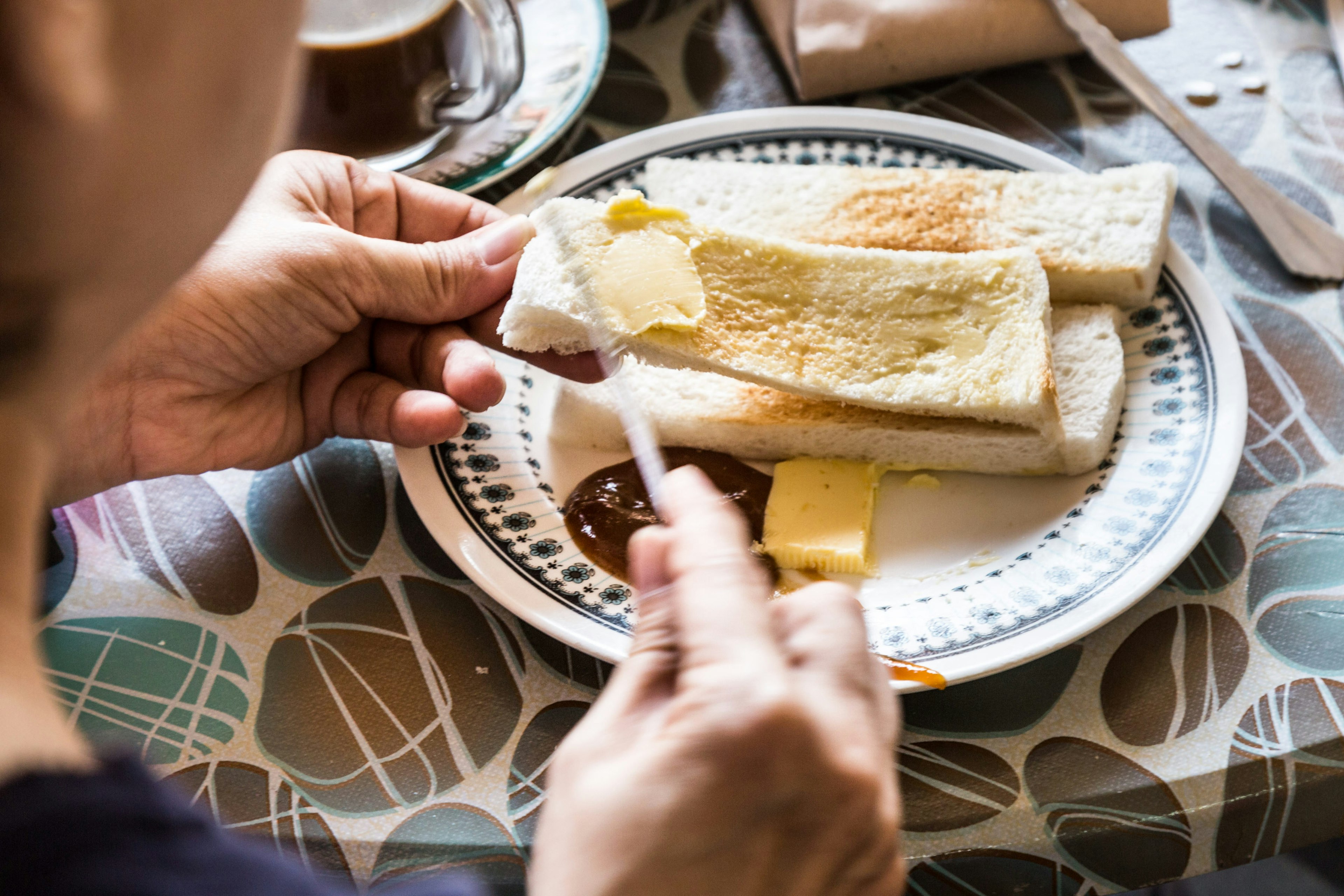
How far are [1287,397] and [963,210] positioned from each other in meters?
0.62

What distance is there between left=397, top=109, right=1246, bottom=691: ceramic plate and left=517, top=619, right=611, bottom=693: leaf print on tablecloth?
82 mm

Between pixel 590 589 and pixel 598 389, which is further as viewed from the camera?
pixel 598 389

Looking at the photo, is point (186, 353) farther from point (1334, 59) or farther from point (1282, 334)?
point (1334, 59)

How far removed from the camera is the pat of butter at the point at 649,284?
4.90 feet

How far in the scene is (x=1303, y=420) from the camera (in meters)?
1.56

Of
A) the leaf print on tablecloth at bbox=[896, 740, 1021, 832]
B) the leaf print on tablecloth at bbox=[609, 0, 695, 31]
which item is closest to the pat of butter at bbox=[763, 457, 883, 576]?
the leaf print on tablecloth at bbox=[896, 740, 1021, 832]

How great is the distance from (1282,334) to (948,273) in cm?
63

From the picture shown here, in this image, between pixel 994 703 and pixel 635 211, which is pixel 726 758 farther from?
pixel 635 211

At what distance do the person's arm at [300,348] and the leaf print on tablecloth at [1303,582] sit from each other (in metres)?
1.04

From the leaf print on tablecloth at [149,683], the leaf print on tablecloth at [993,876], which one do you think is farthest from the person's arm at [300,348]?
the leaf print on tablecloth at [993,876]

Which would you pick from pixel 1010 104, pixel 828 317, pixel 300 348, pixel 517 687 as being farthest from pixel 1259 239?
pixel 300 348

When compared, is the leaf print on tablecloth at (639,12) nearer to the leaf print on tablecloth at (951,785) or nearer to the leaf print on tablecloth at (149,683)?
the leaf print on tablecloth at (149,683)

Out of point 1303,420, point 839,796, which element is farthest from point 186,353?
point 1303,420

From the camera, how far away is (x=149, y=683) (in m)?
1.32
